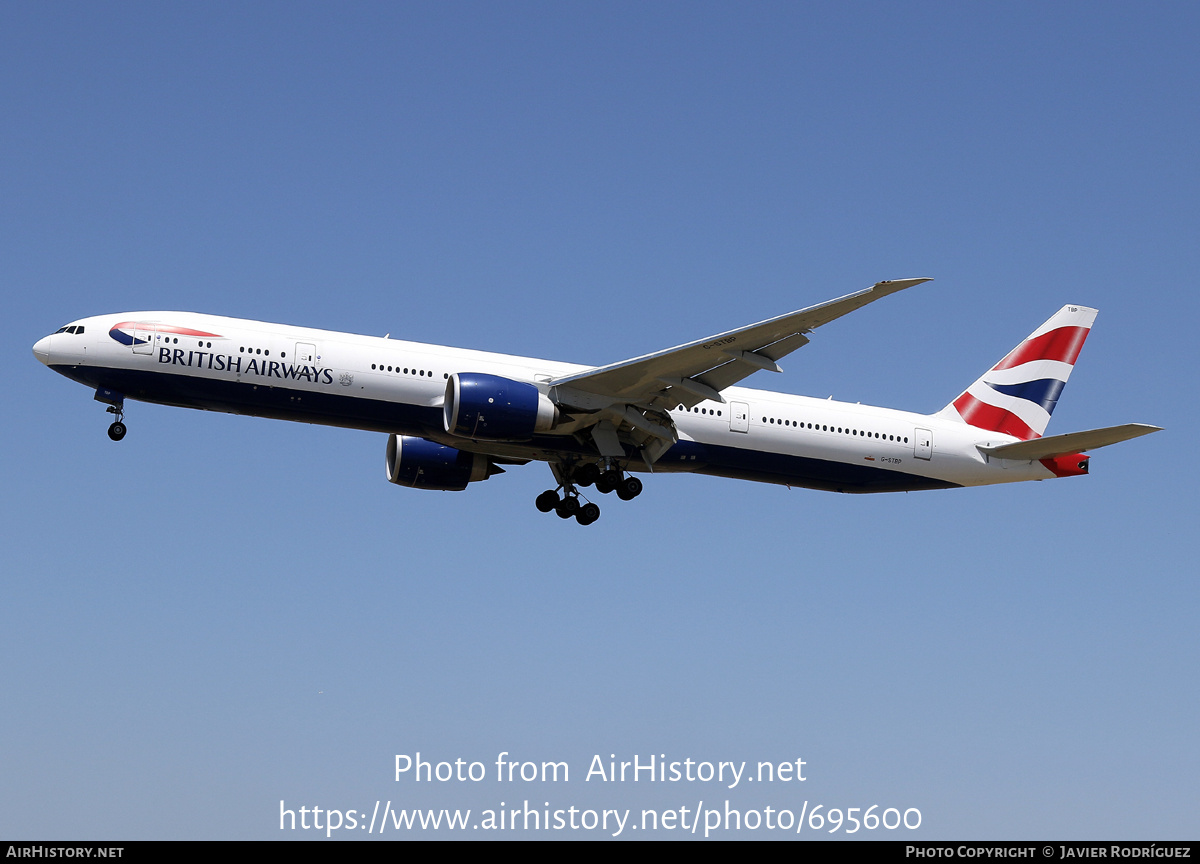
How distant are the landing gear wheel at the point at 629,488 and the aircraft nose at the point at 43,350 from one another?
14.3 m

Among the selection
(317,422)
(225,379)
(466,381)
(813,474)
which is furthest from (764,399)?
(225,379)

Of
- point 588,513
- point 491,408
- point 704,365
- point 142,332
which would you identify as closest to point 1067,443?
point 704,365

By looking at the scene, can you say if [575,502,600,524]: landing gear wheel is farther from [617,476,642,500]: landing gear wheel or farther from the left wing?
the left wing

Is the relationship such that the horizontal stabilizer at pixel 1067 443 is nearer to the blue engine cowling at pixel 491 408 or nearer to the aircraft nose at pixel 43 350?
the blue engine cowling at pixel 491 408

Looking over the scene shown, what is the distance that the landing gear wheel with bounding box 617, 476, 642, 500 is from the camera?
34.1 meters

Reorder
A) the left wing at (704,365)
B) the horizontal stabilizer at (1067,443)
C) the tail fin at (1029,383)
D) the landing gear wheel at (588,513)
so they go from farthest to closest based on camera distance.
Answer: the tail fin at (1029,383), the landing gear wheel at (588,513), the horizontal stabilizer at (1067,443), the left wing at (704,365)

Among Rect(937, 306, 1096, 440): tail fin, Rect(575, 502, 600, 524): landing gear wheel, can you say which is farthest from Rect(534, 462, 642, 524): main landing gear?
Rect(937, 306, 1096, 440): tail fin

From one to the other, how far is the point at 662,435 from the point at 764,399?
11.1ft

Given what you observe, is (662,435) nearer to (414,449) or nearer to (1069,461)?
(414,449)

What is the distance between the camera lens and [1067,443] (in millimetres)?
34344

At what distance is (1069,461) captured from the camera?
35750 millimetres

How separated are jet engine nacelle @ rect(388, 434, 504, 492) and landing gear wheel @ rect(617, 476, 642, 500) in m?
4.38

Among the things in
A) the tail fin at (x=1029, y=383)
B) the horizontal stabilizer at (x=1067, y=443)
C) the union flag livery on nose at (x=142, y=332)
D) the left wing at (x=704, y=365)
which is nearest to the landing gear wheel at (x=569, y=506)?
the left wing at (x=704, y=365)

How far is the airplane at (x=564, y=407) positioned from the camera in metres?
30.5
